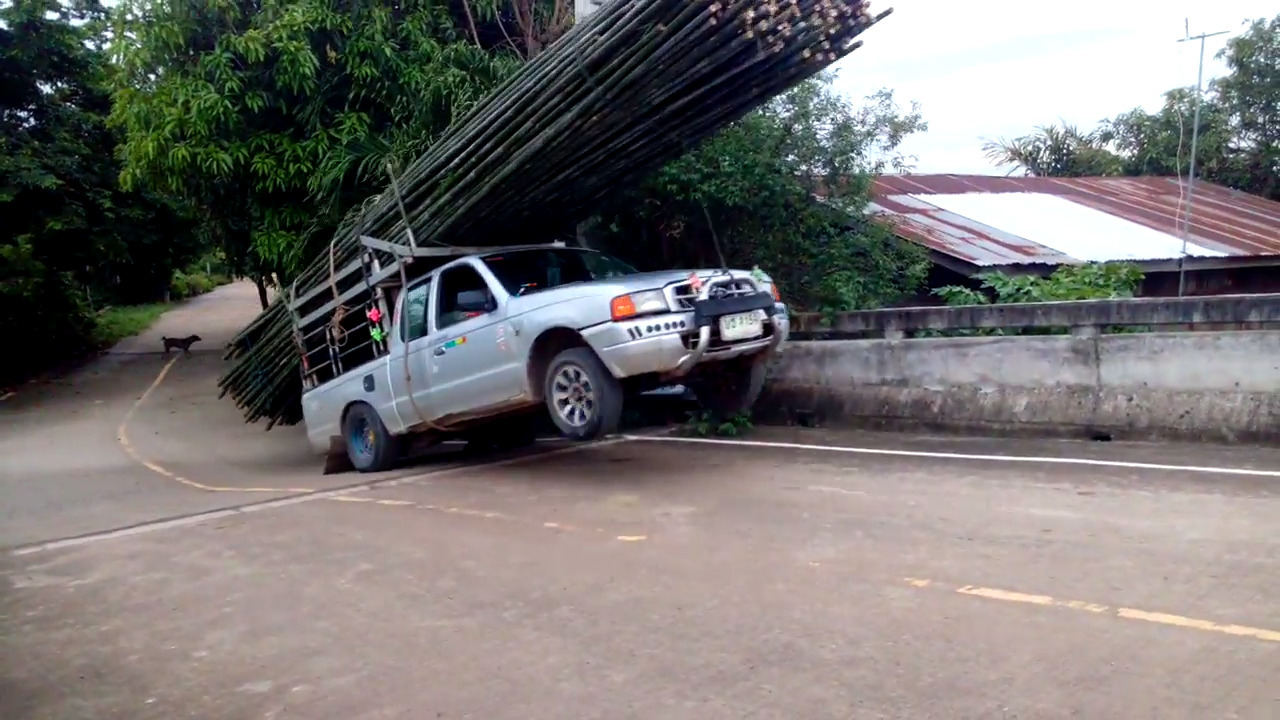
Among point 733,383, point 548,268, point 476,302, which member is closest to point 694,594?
point 733,383

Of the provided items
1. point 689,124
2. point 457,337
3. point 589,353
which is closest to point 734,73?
point 689,124

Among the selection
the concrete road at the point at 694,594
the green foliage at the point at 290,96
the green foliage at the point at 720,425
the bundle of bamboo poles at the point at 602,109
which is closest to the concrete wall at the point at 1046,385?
the concrete road at the point at 694,594

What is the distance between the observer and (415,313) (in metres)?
9.89

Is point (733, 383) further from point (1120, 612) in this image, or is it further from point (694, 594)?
point (1120, 612)

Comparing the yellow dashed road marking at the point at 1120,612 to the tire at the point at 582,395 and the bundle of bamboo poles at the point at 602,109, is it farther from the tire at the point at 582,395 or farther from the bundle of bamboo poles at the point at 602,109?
the bundle of bamboo poles at the point at 602,109

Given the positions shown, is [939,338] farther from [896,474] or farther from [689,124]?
[689,124]

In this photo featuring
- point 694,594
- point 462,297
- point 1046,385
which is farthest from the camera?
point 1046,385

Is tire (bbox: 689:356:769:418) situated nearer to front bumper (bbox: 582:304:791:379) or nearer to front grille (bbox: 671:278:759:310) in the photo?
front grille (bbox: 671:278:759:310)

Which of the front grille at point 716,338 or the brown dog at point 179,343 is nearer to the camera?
the front grille at point 716,338

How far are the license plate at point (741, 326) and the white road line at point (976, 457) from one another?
70.7 inches

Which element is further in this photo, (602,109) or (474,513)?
(602,109)

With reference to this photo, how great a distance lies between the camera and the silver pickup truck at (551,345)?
7785mm

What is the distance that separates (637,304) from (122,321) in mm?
28834

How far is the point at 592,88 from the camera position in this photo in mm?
8555
